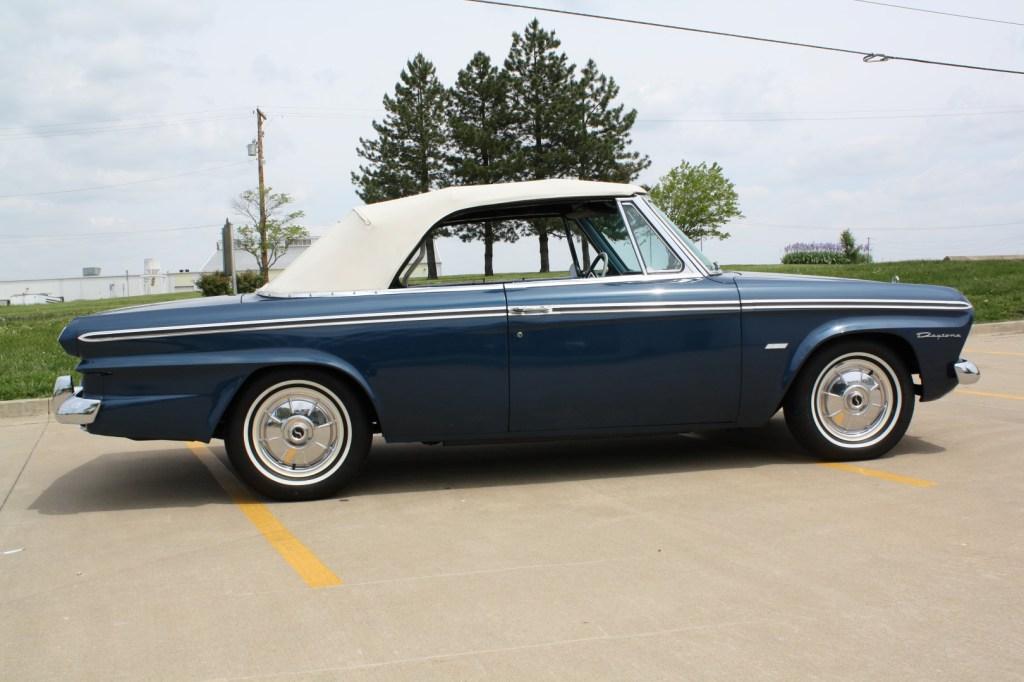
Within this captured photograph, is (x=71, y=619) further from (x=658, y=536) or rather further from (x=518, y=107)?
(x=518, y=107)

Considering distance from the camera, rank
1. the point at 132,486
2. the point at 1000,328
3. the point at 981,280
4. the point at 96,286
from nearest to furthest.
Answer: the point at 132,486
the point at 1000,328
the point at 981,280
the point at 96,286

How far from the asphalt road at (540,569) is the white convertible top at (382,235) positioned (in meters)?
1.23

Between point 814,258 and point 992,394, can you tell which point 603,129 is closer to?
point 814,258

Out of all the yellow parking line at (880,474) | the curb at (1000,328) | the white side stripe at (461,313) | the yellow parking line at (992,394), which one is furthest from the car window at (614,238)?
the curb at (1000,328)

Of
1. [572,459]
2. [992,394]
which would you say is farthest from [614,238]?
[992,394]

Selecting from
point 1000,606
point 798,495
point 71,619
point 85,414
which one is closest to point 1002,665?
point 1000,606

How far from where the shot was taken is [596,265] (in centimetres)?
592

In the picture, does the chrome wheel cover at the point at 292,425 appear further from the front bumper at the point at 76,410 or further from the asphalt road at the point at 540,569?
the front bumper at the point at 76,410

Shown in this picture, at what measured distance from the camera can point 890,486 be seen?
5168 mm

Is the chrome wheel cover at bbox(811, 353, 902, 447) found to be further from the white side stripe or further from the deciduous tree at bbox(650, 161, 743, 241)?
the deciduous tree at bbox(650, 161, 743, 241)

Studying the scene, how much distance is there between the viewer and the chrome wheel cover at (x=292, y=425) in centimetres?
518

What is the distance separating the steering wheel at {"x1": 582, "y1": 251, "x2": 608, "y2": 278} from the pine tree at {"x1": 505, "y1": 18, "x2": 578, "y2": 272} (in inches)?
1579

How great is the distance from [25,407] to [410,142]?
40256mm

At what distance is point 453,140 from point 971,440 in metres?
43.4
